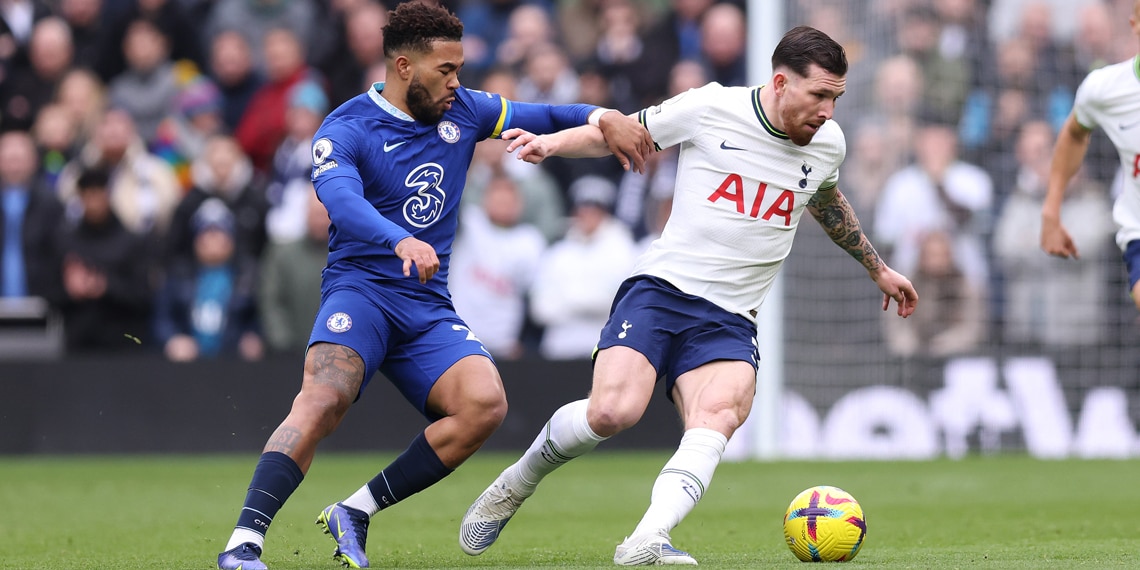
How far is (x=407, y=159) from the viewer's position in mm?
6789

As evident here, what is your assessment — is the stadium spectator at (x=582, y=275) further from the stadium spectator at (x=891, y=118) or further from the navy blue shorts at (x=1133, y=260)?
the navy blue shorts at (x=1133, y=260)

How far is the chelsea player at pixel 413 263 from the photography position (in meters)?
6.59

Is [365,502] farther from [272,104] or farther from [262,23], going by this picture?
[262,23]

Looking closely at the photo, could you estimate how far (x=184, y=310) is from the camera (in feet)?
49.0

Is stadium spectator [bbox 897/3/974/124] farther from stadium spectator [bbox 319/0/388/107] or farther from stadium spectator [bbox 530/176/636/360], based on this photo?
stadium spectator [bbox 319/0/388/107]

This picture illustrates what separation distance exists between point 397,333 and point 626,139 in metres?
1.31

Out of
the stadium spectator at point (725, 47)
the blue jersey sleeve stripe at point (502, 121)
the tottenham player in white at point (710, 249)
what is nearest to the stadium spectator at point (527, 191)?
the stadium spectator at point (725, 47)

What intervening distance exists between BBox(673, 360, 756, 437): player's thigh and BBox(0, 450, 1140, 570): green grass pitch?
23.1 inches

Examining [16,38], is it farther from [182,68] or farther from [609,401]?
[609,401]

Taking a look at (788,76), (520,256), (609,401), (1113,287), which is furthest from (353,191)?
(1113,287)

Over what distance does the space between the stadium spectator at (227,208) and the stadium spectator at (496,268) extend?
1.91 meters

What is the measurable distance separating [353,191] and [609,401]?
53.7 inches

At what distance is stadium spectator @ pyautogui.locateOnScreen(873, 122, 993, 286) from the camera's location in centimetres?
1440

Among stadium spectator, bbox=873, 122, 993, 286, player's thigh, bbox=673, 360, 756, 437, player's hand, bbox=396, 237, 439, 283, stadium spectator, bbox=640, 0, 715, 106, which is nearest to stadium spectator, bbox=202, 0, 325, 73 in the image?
stadium spectator, bbox=640, 0, 715, 106
